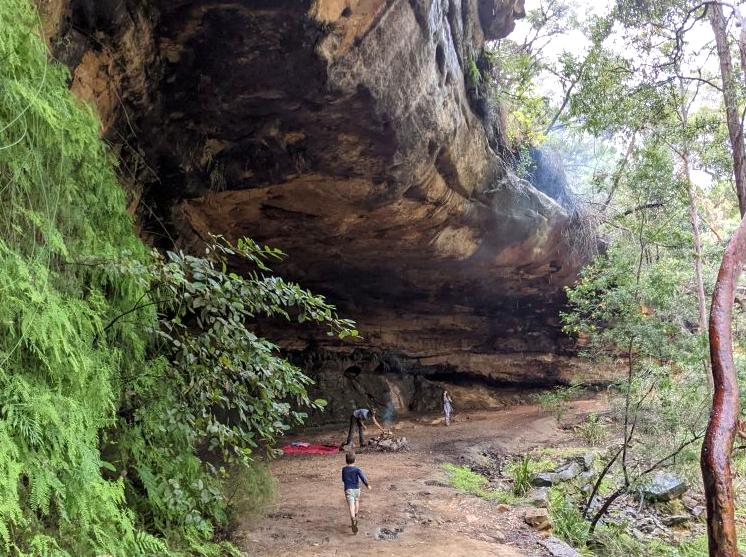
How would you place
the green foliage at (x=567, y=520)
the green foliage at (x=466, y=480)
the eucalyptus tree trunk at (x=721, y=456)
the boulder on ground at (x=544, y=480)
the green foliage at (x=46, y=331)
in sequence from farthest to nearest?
the boulder on ground at (x=544, y=480) < the green foliage at (x=466, y=480) < the green foliage at (x=567, y=520) < the eucalyptus tree trunk at (x=721, y=456) < the green foliage at (x=46, y=331)

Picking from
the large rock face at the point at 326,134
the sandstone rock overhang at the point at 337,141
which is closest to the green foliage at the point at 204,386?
the large rock face at the point at 326,134

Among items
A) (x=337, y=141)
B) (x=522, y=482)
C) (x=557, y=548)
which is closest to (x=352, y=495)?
(x=557, y=548)

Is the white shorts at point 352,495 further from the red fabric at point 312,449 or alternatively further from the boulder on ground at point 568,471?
the red fabric at point 312,449

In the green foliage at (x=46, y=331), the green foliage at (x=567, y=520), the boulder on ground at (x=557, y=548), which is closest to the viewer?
the green foliage at (x=46, y=331)

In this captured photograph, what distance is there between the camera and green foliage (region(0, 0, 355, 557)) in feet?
9.05

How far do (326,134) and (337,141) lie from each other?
0.23 meters

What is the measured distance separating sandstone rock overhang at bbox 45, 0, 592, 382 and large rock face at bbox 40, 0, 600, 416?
0.08 ft

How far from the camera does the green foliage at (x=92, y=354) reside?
9.05ft

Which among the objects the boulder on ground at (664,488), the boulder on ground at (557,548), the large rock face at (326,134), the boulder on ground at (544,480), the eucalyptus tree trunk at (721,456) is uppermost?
the large rock face at (326,134)

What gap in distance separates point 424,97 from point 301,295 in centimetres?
457

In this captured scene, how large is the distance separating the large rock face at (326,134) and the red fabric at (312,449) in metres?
Answer: 4.11

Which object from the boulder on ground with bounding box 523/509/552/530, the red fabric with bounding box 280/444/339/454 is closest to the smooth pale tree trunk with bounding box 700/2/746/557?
the boulder on ground with bounding box 523/509/552/530

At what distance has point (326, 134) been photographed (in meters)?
7.29

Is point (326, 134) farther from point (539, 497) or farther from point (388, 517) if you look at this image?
point (539, 497)
